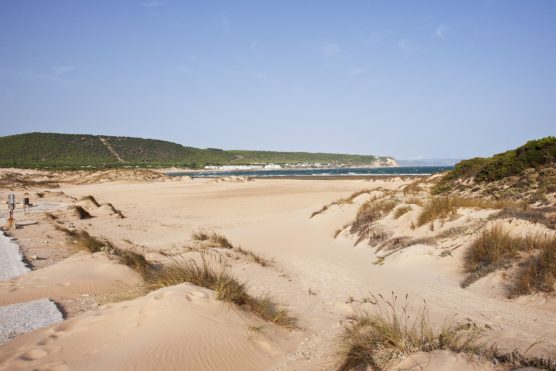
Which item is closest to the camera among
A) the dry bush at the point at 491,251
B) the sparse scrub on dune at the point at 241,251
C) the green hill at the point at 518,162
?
the dry bush at the point at 491,251

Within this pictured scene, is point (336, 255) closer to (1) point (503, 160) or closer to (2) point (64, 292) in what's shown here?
(2) point (64, 292)

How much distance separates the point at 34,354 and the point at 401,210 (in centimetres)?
1043

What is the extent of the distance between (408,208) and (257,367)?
901 cm

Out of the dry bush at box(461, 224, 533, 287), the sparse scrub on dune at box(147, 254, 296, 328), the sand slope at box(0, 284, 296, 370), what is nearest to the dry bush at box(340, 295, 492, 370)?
the sand slope at box(0, 284, 296, 370)

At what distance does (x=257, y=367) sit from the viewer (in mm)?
3955

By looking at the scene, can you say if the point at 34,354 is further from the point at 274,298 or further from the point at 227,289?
the point at 274,298

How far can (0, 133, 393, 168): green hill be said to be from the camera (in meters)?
105

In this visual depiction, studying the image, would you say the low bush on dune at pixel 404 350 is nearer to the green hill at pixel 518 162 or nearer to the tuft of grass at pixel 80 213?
the green hill at pixel 518 162

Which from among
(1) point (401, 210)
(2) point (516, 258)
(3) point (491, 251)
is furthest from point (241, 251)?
(2) point (516, 258)

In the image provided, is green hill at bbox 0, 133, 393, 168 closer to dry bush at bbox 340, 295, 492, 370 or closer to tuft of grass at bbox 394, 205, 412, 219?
tuft of grass at bbox 394, 205, 412, 219

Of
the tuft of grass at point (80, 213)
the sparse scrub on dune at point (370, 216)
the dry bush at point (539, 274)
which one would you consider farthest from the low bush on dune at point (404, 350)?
the tuft of grass at point (80, 213)

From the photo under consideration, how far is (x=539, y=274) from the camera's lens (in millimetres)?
5605

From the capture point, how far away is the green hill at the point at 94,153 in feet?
345

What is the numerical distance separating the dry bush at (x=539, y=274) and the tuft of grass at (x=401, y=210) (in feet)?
18.7
